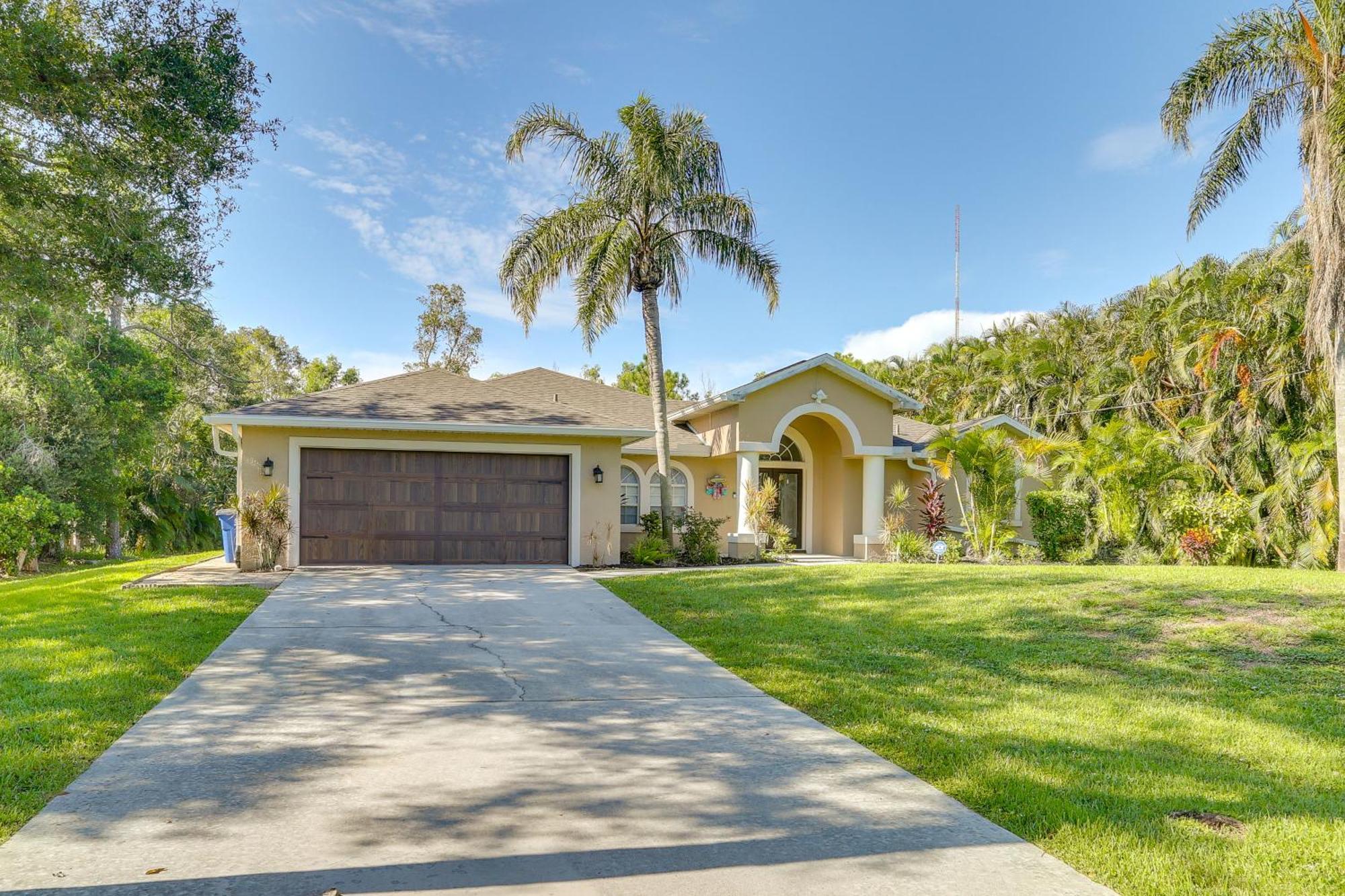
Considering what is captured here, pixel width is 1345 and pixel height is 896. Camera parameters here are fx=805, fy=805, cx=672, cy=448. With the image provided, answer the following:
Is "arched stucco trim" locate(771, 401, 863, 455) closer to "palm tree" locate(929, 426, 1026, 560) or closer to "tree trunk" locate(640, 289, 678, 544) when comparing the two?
"palm tree" locate(929, 426, 1026, 560)

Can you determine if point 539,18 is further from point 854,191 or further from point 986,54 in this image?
point 854,191

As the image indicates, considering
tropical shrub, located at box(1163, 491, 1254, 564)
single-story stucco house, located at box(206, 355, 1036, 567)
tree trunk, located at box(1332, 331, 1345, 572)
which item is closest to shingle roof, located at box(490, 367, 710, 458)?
single-story stucco house, located at box(206, 355, 1036, 567)

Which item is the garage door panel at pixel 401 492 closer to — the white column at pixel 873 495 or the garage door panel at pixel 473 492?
the garage door panel at pixel 473 492

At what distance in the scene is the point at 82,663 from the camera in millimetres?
6613

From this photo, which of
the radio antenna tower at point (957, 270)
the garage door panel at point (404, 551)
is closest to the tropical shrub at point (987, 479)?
the garage door panel at point (404, 551)

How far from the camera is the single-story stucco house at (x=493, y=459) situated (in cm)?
1414

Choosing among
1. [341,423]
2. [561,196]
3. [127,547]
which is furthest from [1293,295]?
[127,547]

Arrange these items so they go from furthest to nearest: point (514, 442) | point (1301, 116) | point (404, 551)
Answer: point (514, 442)
point (404, 551)
point (1301, 116)

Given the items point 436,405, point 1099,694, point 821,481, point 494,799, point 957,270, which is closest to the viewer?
point 494,799

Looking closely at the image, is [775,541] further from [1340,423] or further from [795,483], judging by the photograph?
[1340,423]

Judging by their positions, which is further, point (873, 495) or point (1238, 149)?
point (873, 495)

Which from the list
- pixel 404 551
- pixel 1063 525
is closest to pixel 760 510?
pixel 1063 525

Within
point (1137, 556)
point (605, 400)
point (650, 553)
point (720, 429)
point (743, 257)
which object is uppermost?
point (743, 257)

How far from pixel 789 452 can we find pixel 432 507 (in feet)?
32.1
